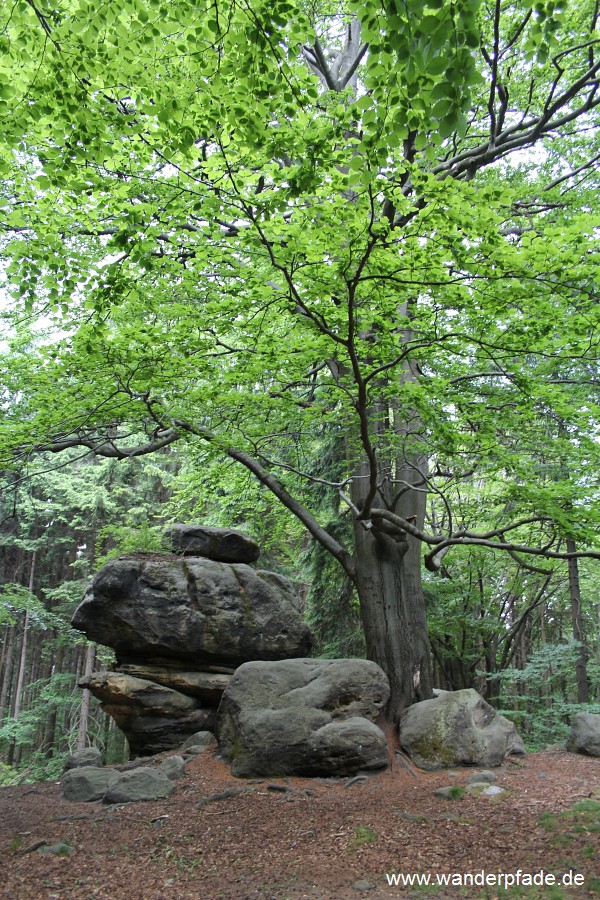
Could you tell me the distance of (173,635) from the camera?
9641mm

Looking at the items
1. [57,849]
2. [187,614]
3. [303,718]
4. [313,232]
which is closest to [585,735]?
[303,718]

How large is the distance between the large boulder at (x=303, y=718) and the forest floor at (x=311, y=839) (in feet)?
0.88

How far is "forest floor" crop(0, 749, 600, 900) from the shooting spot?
172 inches

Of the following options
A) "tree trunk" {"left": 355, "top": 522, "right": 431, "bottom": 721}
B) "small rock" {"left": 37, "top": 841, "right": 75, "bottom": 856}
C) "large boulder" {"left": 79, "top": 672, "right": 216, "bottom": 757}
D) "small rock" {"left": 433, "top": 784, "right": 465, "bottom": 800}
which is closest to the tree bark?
"tree trunk" {"left": 355, "top": 522, "right": 431, "bottom": 721}

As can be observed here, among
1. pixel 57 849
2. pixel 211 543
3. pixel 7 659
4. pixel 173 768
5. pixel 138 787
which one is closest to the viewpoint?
pixel 57 849

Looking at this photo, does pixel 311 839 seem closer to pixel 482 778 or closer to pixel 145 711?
pixel 482 778

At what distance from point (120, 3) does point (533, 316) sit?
4.75m

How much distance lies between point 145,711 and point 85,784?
186 centimetres

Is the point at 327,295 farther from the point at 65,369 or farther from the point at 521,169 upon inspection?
the point at 521,169

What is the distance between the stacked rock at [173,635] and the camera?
950 centimetres

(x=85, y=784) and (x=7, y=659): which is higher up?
(x=7, y=659)

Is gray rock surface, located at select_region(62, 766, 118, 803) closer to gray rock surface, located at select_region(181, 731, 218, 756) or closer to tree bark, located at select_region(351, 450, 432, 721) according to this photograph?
gray rock surface, located at select_region(181, 731, 218, 756)

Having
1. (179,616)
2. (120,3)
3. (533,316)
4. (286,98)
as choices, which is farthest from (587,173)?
(179,616)

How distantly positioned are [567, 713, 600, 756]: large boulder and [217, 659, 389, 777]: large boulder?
3539mm
